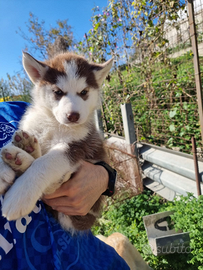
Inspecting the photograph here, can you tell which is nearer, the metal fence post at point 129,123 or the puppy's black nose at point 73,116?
the puppy's black nose at point 73,116

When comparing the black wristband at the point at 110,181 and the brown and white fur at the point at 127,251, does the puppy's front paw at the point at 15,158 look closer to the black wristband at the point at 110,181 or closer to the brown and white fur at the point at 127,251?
the black wristband at the point at 110,181

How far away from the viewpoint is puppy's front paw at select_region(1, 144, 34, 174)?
1.27 meters

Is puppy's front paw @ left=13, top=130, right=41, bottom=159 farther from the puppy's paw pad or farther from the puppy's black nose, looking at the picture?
the puppy's black nose

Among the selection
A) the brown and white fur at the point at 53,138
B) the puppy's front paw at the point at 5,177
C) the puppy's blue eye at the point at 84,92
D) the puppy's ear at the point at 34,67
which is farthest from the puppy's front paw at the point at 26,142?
the puppy's ear at the point at 34,67

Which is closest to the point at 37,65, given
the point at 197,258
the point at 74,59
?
the point at 74,59

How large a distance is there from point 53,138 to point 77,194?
0.51 meters

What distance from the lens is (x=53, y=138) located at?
169 cm

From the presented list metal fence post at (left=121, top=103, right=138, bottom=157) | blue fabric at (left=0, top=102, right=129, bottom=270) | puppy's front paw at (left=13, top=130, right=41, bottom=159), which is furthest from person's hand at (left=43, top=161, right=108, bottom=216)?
metal fence post at (left=121, top=103, right=138, bottom=157)

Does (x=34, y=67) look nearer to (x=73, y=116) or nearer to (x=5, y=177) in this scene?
→ (x=73, y=116)

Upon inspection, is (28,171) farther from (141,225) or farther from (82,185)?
(141,225)

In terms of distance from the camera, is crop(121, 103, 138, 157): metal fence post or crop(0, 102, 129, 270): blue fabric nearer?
crop(0, 102, 129, 270): blue fabric

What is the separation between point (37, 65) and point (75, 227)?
58.9 inches

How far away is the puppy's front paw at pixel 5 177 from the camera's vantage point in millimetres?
1237

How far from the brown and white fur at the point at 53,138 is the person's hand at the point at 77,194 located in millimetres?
62
